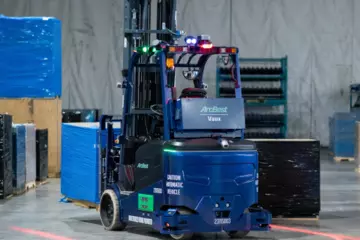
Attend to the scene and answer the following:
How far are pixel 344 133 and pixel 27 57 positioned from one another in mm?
9183

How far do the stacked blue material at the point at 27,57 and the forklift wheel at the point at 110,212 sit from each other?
732 centimetres

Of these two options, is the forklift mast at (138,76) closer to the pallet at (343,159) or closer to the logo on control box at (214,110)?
the logo on control box at (214,110)

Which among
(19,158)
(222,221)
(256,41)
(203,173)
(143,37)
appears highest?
(256,41)

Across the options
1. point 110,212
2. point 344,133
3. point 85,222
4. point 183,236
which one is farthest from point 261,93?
point 183,236

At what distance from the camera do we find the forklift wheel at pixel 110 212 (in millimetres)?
10016

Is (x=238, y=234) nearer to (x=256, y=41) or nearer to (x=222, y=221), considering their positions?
(x=222, y=221)

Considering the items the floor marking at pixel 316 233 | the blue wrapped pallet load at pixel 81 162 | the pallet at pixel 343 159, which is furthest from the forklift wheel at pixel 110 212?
the pallet at pixel 343 159

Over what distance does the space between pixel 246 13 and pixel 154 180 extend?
16.7 metres

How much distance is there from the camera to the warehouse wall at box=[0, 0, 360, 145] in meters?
25.2

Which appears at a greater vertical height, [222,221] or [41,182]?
[222,221]

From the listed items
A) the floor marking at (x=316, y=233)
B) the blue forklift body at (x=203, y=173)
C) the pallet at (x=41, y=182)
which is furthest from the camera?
the pallet at (x=41, y=182)

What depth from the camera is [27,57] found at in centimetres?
1727

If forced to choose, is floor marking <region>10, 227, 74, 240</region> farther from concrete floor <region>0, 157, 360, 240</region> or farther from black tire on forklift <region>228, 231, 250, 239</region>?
black tire on forklift <region>228, 231, 250, 239</region>

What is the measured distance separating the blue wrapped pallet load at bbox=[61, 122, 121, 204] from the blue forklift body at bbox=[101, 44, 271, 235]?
240 cm
